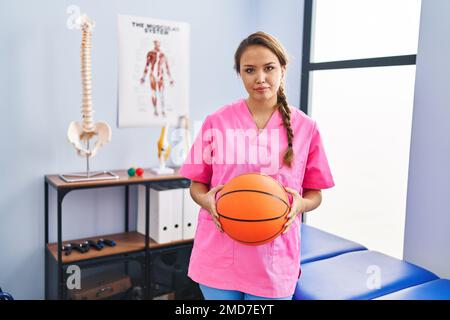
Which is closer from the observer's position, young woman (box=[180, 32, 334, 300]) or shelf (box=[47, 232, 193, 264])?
young woman (box=[180, 32, 334, 300])

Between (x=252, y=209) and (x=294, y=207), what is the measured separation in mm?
112

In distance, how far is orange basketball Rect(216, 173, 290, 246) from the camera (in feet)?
3.84

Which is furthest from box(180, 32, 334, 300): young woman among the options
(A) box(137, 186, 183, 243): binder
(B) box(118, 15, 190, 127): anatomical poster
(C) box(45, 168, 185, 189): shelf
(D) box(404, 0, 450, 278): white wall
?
(B) box(118, 15, 190, 127): anatomical poster

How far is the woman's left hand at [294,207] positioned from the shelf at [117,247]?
142 centimetres

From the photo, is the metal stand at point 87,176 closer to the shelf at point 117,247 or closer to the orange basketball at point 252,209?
the shelf at point 117,247

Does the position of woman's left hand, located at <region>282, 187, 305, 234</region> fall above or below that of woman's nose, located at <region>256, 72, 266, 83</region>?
below

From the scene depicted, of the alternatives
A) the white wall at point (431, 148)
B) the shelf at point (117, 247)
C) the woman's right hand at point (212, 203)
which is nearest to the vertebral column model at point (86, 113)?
the shelf at point (117, 247)

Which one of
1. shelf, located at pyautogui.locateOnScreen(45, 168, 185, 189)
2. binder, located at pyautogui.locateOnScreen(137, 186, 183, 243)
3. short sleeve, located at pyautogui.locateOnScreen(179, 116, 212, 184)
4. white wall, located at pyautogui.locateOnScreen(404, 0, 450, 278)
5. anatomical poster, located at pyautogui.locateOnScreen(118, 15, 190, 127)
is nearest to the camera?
short sleeve, located at pyautogui.locateOnScreen(179, 116, 212, 184)

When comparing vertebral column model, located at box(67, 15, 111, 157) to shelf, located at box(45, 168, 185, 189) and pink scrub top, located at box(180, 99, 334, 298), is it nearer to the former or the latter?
shelf, located at box(45, 168, 185, 189)

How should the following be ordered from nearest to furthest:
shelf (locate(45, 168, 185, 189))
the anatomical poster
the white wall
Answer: the white wall
shelf (locate(45, 168, 185, 189))
the anatomical poster

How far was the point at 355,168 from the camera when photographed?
265 centimetres

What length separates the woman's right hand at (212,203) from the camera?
120cm

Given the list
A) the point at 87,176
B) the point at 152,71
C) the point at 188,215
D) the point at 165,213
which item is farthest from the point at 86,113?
the point at 188,215

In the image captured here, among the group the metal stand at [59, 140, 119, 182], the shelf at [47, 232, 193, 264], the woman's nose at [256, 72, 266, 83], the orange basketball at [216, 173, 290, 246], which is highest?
the woman's nose at [256, 72, 266, 83]
